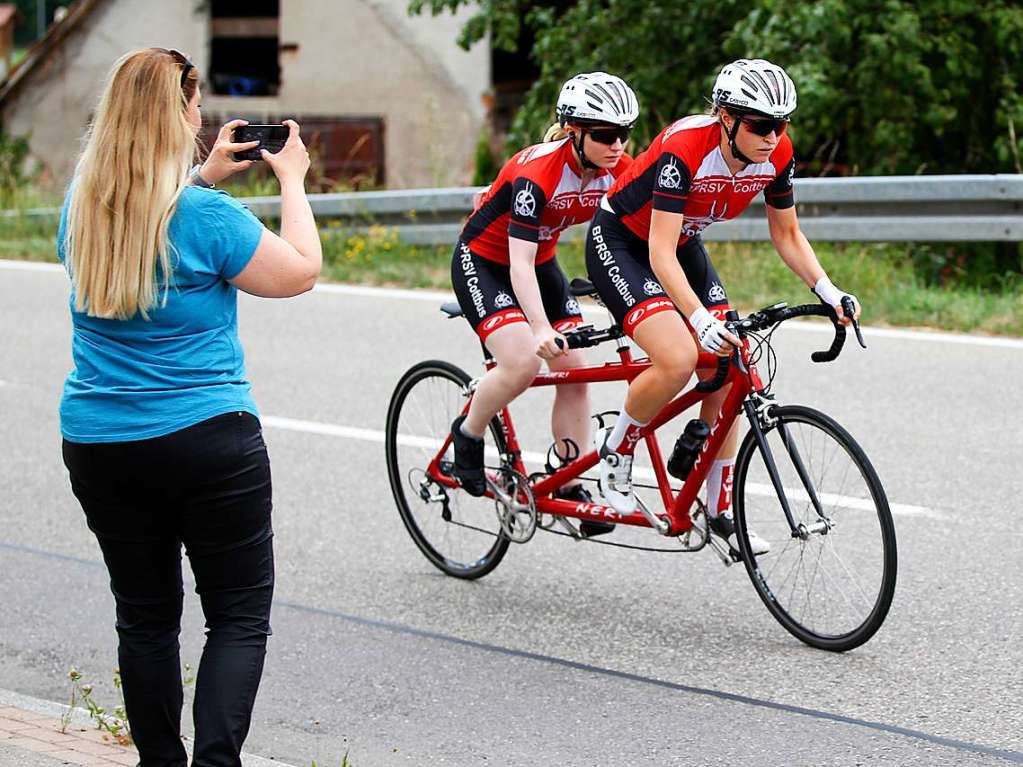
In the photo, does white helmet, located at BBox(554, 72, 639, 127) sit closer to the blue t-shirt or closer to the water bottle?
the water bottle

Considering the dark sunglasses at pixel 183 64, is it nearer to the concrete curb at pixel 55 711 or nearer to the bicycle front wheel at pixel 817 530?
the concrete curb at pixel 55 711

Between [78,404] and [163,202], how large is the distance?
558 millimetres

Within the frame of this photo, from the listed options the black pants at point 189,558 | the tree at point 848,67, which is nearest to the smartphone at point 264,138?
the black pants at point 189,558

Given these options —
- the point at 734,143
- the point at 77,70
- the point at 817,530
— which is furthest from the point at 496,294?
the point at 77,70

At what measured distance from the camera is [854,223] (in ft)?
40.4

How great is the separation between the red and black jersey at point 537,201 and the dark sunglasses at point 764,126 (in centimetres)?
77

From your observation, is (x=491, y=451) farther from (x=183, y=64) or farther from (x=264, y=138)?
(x=183, y=64)

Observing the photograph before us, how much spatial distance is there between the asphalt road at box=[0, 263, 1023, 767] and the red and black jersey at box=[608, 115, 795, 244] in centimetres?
146

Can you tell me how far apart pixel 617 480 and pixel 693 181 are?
1.12 meters

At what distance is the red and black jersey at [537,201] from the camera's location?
20.0 feet

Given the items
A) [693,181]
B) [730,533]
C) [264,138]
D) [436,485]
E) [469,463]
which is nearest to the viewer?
[264,138]

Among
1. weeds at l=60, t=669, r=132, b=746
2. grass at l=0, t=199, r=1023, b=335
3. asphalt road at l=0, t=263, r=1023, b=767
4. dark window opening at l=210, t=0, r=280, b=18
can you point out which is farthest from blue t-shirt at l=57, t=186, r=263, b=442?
dark window opening at l=210, t=0, r=280, b=18

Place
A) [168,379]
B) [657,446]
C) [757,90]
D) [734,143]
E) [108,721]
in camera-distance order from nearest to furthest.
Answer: [168,379] → [108,721] → [757,90] → [734,143] → [657,446]

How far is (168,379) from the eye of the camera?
400 centimetres
